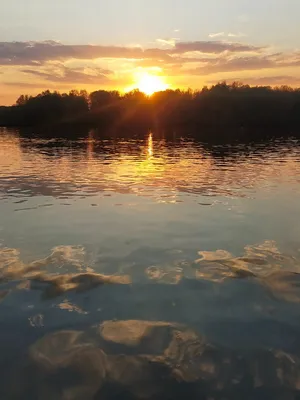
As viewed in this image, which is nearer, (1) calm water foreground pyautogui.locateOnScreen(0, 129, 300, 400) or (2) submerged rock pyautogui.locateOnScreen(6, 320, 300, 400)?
(2) submerged rock pyautogui.locateOnScreen(6, 320, 300, 400)

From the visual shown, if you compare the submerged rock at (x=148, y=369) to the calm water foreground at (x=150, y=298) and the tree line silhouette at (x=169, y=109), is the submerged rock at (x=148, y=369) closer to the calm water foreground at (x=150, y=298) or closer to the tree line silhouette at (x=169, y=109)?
the calm water foreground at (x=150, y=298)

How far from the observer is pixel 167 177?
29.6 m

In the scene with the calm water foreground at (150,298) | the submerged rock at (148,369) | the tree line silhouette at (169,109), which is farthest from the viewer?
the tree line silhouette at (169,109)

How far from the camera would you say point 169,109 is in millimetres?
178750

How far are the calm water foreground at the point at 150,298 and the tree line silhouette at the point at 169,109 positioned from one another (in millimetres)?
145081

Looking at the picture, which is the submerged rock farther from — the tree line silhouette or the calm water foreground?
the tree line silhouette

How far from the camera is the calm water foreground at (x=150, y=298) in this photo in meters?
6.83

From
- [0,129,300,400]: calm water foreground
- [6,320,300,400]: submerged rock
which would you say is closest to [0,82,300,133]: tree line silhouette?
[0,129,300,400]: calm water foreground

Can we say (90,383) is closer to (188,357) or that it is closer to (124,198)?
(188,357)

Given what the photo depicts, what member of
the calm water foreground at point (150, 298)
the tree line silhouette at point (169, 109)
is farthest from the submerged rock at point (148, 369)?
the tree line silhouette at point (169, 109)

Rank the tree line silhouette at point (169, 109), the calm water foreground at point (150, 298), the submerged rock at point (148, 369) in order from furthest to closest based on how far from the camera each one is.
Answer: the tree line silhouette at point (169, 109)
the calm water foreground at point (150, 298)
the submerged rock at point (148, 369)

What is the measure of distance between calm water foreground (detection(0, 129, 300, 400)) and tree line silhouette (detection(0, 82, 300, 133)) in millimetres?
145081

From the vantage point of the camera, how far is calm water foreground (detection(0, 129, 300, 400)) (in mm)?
6832

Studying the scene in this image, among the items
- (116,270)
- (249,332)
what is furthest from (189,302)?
(116,270)
